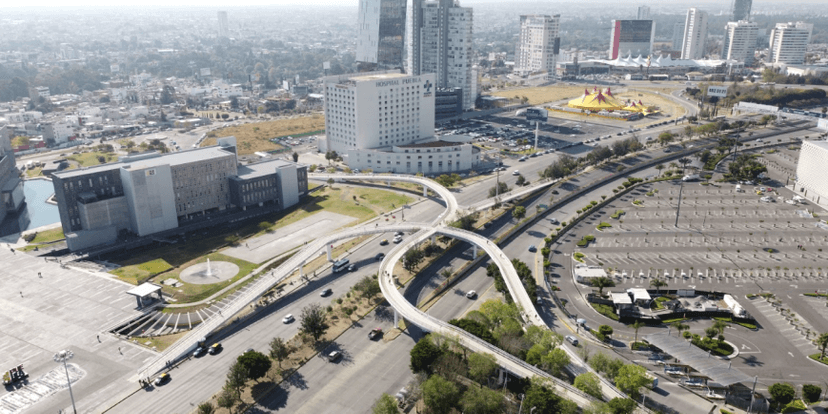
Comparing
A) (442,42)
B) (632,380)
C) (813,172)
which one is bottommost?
(632,380)

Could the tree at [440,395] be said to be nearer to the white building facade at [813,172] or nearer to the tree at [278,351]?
the tree at [278,351]

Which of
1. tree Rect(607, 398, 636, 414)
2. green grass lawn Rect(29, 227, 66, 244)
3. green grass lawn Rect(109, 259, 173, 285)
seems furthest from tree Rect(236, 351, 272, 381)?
green grass lawn Rect(29, 227, 66, 244)

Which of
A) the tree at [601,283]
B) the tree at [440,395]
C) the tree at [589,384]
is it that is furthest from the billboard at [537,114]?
the tree at [440,395]

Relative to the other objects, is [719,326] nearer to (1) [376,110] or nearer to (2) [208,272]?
(2) [208,272]

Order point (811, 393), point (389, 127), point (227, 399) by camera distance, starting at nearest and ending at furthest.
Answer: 1. point (227, 399)
2. point (811, 393)
3. point (389, 127)

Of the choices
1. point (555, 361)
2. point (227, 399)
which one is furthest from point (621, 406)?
point (227, 399)

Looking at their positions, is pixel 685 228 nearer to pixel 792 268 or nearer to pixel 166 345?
pixel 792 268
